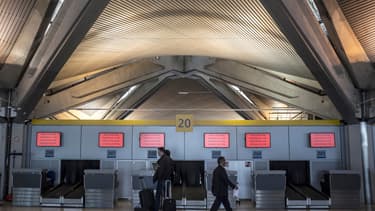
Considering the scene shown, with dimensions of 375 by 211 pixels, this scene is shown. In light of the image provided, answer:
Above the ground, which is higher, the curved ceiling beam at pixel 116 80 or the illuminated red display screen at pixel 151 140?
the curved ceiling beam at pixel 116 80

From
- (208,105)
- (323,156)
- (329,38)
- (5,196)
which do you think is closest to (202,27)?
(329,38)

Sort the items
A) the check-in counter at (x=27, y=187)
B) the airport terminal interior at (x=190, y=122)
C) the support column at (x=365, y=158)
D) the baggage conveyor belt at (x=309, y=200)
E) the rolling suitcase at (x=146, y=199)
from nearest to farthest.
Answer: the rolling suitcase at (x=146, y=199) < the airport terminal interior at (x=190, y=122) < the baggage conveyor belt at (x=309, y=200) < the check-in counter at (x=27, y=187) < the support column at (x=365, y=158)

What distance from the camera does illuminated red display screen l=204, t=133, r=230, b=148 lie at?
16094mm

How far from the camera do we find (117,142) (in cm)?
1616

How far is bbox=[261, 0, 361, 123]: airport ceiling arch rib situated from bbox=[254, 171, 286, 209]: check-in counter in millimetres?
3972

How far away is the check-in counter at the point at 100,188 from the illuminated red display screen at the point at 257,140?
5.79 metres

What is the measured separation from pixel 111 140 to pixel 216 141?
4.29 meters

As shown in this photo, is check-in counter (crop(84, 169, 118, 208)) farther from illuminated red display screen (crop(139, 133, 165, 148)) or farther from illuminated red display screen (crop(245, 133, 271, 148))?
illuminated red display screen (crop(245, 133, 271, 148))

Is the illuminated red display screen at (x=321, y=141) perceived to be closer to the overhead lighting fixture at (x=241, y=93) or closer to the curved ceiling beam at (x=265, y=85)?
the curved ceiling beam at (x=265, y=85)

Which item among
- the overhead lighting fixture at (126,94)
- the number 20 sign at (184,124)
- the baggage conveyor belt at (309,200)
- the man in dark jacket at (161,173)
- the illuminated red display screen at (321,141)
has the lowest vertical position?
the baggage conveyor belt at (309,200)

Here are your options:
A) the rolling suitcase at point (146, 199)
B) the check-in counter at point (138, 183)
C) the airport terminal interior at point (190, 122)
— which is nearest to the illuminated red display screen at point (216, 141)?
the airport terminal interior at point (190, 122)

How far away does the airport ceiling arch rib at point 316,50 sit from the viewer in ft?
36.2

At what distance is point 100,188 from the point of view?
13211 mm

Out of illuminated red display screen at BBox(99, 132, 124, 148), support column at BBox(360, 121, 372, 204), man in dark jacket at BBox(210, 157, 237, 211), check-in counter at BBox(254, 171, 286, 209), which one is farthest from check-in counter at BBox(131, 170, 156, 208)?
support column at BBox(360, 121, 372, 204)
